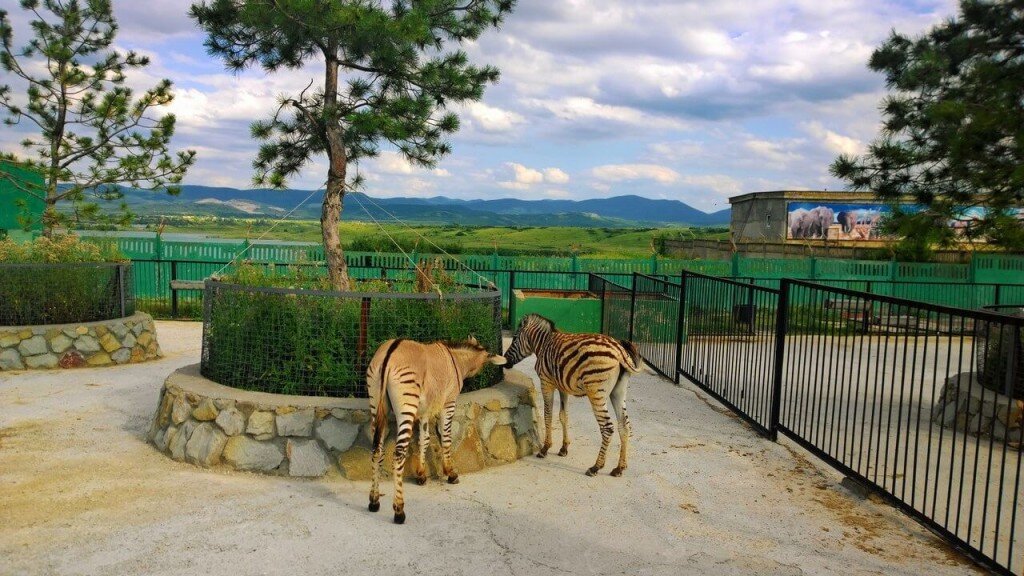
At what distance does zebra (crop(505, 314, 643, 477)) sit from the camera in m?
6.43

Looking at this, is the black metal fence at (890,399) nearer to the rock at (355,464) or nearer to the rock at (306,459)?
the rock at (355,464)

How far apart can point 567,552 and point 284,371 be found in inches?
125

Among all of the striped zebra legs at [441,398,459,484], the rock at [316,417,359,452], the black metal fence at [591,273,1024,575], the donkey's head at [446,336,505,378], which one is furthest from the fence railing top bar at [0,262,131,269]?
the black metal fence at [591,273,1024,575]

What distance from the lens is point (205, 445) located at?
630 centimetres

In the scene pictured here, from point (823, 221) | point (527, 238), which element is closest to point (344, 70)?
point (823, 221)

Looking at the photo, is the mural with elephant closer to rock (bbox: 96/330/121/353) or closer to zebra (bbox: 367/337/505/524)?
rock (bbox: 96/330/121/353)

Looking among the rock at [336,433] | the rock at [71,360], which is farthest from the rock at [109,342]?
the rock at [336,433]

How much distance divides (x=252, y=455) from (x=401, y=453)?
1.65 m

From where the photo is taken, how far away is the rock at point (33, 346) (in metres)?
10.3

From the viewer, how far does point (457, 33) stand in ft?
29.0

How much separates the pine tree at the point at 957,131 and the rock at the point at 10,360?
1193 cm

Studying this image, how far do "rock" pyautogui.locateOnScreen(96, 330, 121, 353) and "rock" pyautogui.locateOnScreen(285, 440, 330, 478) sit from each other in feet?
20.7

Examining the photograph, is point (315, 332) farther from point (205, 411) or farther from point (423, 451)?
point (423, 451)

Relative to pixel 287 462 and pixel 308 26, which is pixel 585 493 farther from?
pixel 308 26
